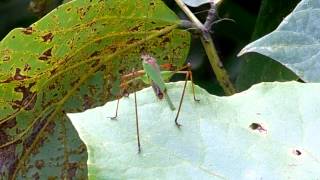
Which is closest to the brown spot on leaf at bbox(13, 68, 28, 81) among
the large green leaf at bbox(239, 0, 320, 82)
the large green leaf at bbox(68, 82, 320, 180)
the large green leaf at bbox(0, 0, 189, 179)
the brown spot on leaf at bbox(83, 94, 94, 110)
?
the large green leaf at bbox(0, 0, 189, 179)

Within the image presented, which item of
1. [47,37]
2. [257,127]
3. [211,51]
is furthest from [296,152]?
[47,37]

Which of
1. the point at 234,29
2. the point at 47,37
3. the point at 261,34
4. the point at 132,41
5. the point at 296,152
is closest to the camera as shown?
the point at 296,152

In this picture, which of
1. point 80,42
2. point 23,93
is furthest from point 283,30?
point 23,93

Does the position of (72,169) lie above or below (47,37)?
below

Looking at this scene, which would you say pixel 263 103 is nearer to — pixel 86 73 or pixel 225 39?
pixel 86 73

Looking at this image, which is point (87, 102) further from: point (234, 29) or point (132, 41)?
point (234, 29)

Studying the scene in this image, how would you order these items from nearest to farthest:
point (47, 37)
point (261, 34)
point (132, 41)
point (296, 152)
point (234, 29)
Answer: point (296, 152) → point (47, 37) → point (132, 41) → point (261, 34) → point (234, 29)

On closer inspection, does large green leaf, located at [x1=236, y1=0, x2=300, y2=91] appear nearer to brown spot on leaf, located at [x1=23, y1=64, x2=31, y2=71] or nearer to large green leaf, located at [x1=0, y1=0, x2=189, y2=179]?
large green leaf, located at [x1=0, y1=0, x2=189, y2=179]
